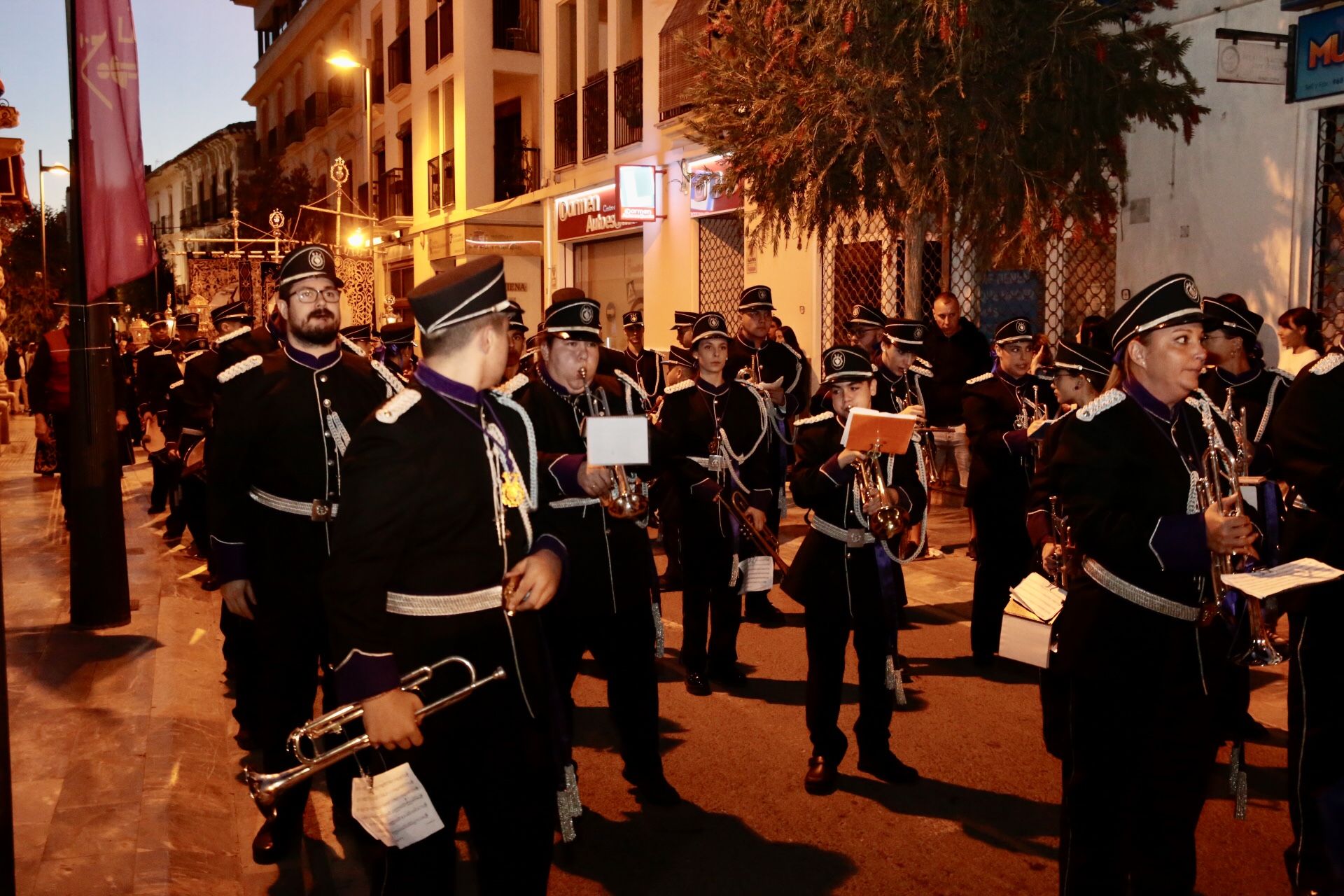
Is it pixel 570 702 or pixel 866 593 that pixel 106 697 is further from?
pixel 866 593

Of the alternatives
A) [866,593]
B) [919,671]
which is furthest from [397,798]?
[919,671]

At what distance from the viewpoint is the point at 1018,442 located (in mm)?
7508

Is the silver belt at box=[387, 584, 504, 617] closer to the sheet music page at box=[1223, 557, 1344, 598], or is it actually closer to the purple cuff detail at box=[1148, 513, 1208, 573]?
the purple cuff detail at box=[1148, 513, 1208, 573]

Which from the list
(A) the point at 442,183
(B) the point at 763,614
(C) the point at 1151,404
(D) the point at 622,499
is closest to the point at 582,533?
(D) the point at 622,499

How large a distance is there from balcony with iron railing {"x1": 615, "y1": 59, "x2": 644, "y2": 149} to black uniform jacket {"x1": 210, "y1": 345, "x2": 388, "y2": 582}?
1607cm

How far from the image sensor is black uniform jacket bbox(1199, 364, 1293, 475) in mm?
7246

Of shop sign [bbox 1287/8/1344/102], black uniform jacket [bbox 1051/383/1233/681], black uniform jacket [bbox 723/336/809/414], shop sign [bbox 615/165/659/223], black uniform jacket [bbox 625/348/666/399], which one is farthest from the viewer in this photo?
shop sign [bbox 615/165/659/223]

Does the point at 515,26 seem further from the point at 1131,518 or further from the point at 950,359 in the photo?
the point at 1131,518

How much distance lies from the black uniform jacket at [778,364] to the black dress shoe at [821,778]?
5174mm

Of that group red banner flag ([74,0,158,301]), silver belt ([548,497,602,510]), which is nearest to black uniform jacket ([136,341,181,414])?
red banner flag ([74,0,158,301])

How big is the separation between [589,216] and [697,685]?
1640 centimetres

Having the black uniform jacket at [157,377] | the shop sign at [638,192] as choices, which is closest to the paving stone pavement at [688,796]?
the black uniform jacket at [157,377]

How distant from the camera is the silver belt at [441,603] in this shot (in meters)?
3.34

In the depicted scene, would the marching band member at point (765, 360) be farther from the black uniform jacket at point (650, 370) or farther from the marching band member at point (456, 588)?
the marching band member at point (456, 588)
